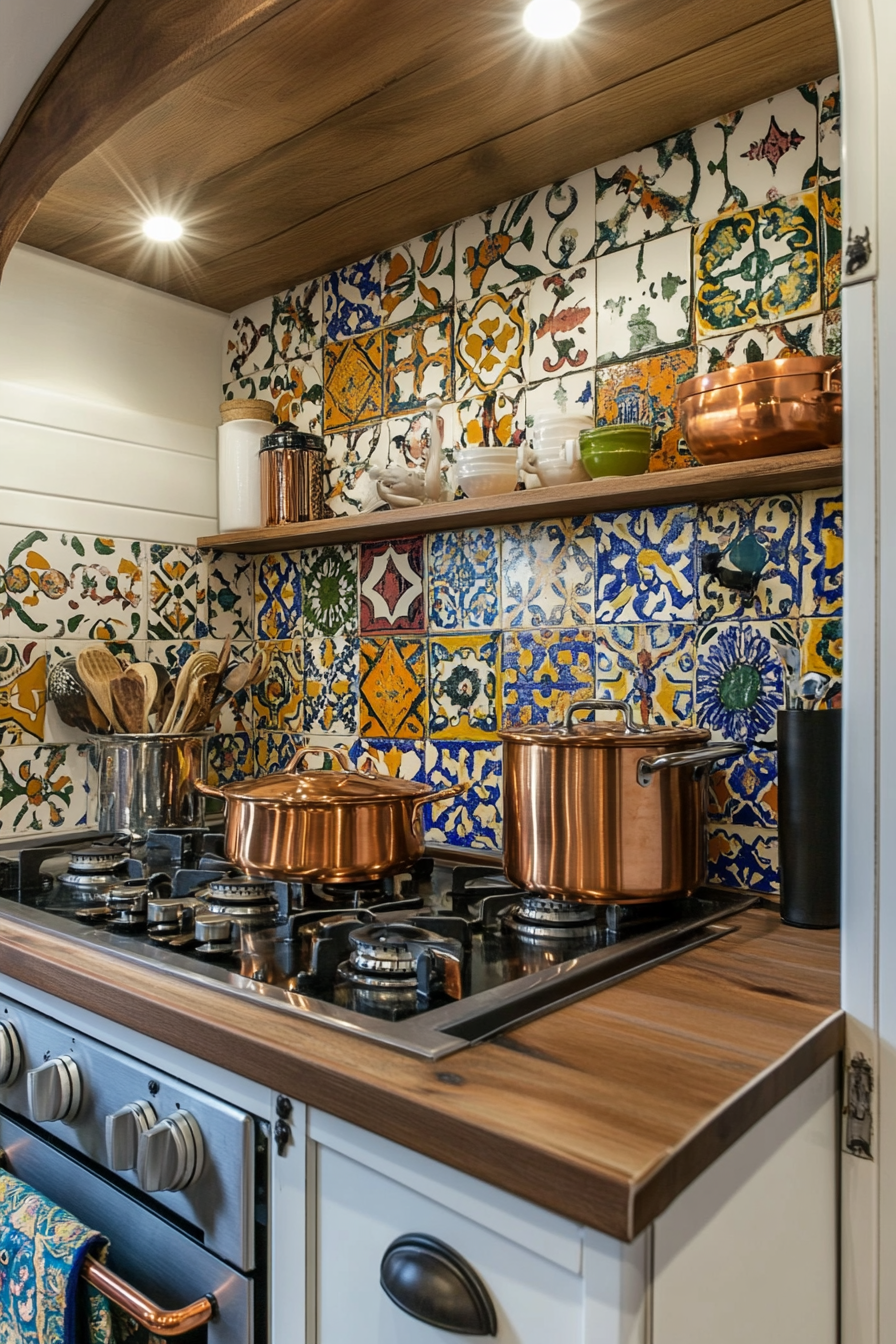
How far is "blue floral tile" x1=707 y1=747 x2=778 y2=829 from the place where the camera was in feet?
4.27

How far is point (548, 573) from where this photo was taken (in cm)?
154

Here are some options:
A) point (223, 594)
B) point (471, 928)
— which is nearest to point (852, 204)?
point (471, 928)

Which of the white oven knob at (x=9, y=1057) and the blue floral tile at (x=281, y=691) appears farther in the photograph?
the blue floral tile at (x=281, y=691)

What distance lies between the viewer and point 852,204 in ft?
2.76

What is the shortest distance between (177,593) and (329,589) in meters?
0.31

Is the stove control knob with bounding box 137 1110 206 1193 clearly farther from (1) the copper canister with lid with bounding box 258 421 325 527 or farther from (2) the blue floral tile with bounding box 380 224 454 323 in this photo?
(2) the blue floral tile with bounding box 380 224 454 323

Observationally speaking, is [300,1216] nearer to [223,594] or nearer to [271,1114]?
[271,1114]

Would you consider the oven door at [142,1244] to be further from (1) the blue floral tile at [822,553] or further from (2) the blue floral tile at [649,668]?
(1) the blue floral tile at [822,553]

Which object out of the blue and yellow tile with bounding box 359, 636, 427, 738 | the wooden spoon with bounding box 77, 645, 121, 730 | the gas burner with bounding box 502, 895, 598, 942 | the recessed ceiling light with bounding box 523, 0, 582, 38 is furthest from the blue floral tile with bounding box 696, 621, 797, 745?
the wooden spoon with bounding box 77, 645, 121, 730

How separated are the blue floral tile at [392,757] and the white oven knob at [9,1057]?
74 centimetres

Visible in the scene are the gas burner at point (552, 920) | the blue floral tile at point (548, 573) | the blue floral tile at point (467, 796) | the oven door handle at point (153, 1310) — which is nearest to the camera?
the oven door handle at point (153, 1310)

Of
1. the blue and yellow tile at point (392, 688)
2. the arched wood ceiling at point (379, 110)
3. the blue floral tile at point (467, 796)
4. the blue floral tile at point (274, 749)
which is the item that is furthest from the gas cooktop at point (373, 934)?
the arched wood ceiling at point (379, 110)

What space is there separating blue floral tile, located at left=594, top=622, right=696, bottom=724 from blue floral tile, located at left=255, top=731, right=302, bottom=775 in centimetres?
71

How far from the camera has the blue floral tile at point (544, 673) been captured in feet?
4.91
